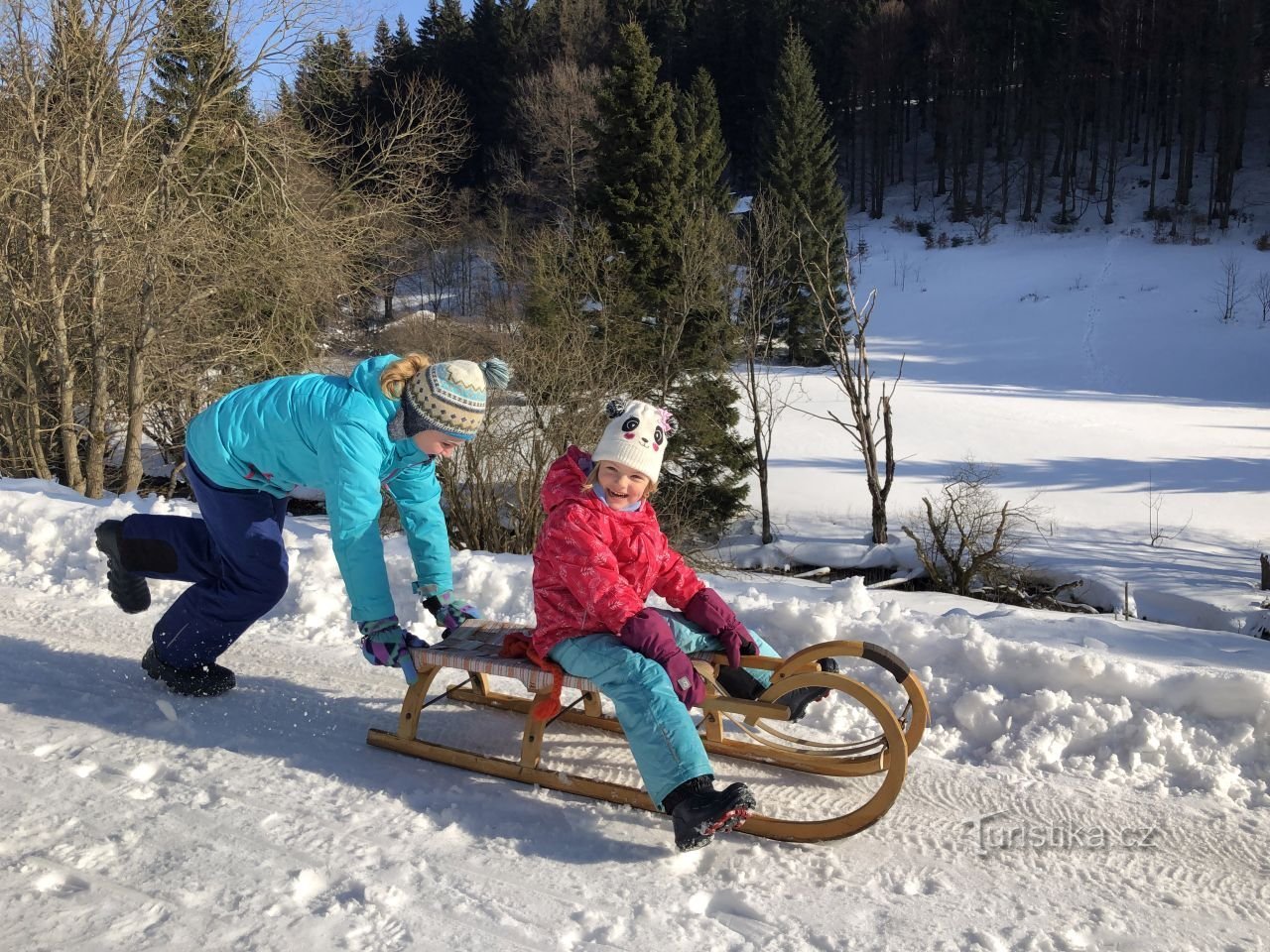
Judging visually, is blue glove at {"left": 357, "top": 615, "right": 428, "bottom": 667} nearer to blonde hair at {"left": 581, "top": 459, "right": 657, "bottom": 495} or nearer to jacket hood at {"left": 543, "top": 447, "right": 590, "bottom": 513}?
jacket hood at {"left": 543, "top": 447, "right": 590, "bottom": 513}

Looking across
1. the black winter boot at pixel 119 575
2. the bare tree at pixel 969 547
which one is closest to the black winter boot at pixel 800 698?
the black winter boot at pixel 119 575

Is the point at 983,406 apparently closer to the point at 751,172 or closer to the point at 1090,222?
the point at 1090,222

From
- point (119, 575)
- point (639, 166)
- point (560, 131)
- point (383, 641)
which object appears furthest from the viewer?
point (560, 131)

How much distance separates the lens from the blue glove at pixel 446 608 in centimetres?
398

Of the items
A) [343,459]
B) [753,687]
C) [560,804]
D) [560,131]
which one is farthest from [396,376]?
[560,131]

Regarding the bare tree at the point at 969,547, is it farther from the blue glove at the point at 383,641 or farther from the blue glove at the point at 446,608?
the blue glove at the point at 383,641

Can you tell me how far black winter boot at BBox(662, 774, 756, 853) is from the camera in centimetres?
290

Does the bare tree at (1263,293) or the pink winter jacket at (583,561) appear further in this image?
the bare tree at (1263,293)

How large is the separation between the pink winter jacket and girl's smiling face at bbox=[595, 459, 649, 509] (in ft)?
0.17

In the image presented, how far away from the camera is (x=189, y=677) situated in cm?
Result: 406

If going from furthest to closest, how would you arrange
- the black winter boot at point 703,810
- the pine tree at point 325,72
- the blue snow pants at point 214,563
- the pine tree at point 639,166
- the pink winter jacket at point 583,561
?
the pine tree at point 639,166
the pine tree at point 325,72
the blue snow pants at point 214,563
the pink winter jacket at point 583,561
the black winter boot at point 703,810

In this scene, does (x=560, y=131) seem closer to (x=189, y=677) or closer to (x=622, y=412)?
(x=189, y=677)

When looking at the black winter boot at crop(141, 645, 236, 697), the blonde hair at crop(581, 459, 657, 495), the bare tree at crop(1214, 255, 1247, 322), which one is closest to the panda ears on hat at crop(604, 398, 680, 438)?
the blonde hair at crop(581, 459, 657, 495)

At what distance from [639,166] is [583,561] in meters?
21.2
